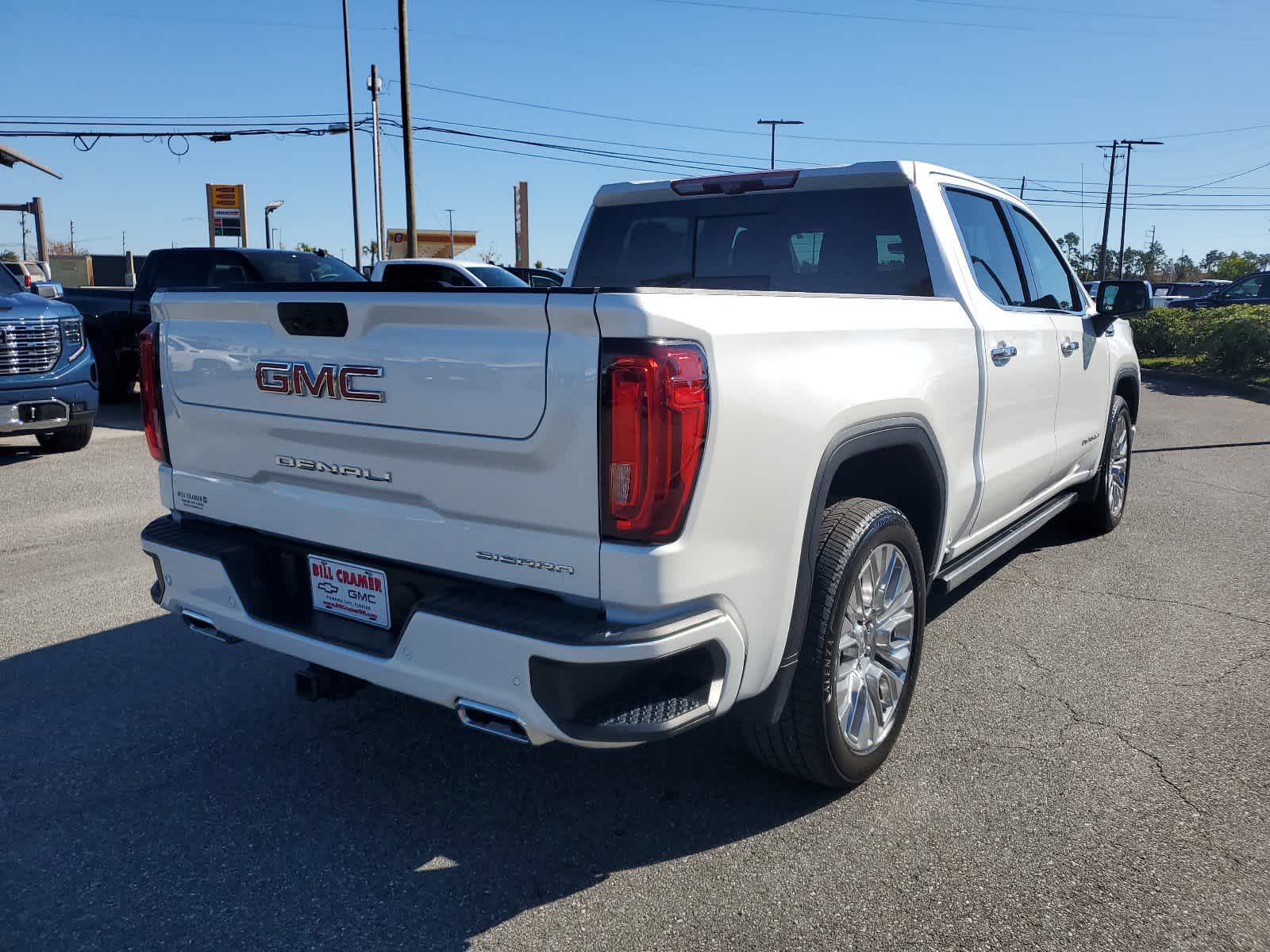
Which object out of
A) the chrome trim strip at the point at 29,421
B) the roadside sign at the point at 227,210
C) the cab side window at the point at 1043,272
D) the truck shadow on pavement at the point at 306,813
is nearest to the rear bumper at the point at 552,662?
the truck shadow on pavement at the point at 306,813

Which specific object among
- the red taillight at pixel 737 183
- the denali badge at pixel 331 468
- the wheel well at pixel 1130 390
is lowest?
the wheel well at pixel 1130 390

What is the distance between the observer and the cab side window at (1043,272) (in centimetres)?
483

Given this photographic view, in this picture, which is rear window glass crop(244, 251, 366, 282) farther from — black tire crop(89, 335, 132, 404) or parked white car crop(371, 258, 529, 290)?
black tire crop(89, 335, 132, 404)

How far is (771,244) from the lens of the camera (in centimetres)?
419

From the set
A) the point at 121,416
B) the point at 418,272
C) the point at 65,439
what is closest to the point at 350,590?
the point at 65,439

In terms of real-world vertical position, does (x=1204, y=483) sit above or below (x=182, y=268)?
below

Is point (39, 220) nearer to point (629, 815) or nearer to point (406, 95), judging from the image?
point (406, 95)

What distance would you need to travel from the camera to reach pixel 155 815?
10.0ft

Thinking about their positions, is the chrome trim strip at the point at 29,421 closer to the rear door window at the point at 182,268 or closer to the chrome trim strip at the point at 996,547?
the rear door window at the point at 182,268

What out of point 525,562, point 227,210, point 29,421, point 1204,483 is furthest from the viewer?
point 227,210

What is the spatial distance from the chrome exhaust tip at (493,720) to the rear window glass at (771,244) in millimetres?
1889

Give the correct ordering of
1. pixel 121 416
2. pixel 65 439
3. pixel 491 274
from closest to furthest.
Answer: pixel 65 439
pixel 121 416
pixel 491 274

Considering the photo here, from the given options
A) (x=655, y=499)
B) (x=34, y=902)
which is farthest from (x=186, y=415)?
(x=655, y=499)

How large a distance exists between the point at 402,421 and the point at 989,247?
9.63ft
